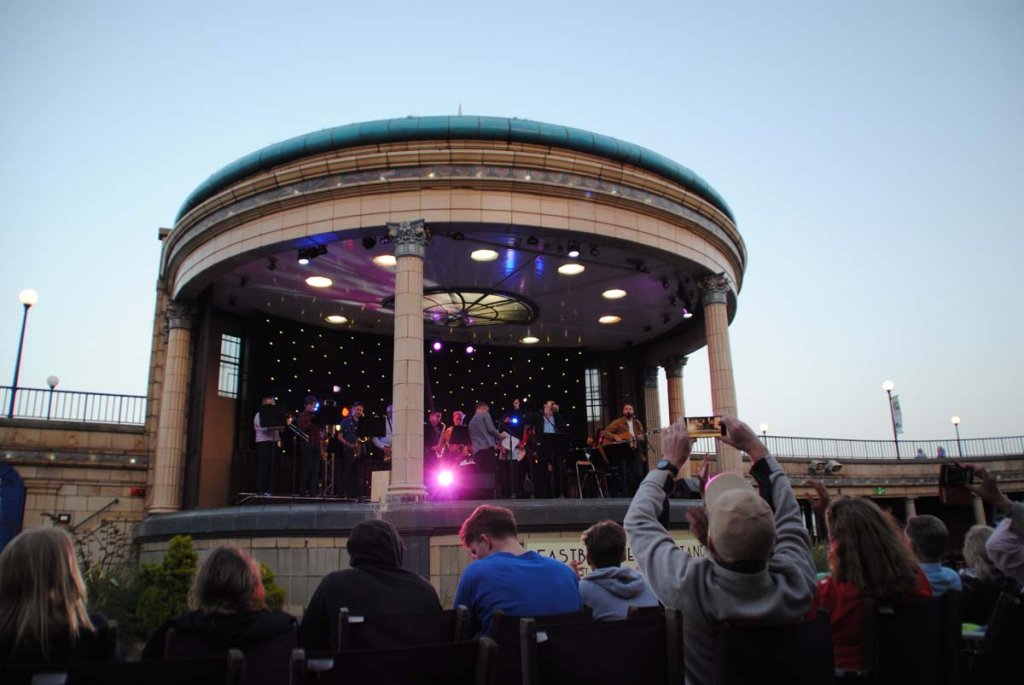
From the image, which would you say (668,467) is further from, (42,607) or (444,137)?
(444,137)

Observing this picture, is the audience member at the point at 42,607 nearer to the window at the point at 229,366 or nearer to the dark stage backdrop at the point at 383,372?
the dark stage backdrop at the point at 383,372

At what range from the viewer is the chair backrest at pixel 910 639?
3545 mm

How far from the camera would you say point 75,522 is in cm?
1755

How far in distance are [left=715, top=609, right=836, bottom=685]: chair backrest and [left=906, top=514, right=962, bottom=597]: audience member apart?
199 cm

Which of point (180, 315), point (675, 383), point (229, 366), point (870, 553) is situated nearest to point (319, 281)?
point (180, 315)

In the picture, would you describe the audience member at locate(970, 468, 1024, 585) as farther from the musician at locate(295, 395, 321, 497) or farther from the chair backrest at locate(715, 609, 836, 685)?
the musician at locate(295, 395, 321, 497)

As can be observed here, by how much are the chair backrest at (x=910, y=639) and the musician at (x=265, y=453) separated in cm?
1510

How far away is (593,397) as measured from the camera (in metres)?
25.5

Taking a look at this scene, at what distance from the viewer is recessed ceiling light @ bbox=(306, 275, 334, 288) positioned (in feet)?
61.5

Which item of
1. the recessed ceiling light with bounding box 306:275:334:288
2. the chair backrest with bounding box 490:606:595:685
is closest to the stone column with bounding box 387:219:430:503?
the recessed ceiling light with bounding box 306:275:334:288

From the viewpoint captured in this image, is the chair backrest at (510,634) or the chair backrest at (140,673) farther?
the chair backrest at (510,634)

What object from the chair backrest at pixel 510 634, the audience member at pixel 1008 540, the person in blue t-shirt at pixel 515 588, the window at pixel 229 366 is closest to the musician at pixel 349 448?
the window at pixel 229 366

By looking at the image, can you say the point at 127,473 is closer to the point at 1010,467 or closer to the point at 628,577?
the point at 628,577

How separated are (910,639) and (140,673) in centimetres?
328
